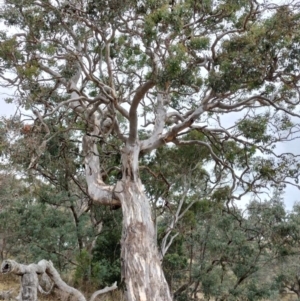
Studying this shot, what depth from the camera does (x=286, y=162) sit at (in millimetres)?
9539

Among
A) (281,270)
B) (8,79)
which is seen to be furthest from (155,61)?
(281,270)

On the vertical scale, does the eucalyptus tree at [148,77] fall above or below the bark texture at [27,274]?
above

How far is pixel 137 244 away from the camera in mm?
6855

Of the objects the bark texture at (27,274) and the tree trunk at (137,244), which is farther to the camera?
the tree trunk at (137,244)

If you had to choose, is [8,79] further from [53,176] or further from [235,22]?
[235,22]

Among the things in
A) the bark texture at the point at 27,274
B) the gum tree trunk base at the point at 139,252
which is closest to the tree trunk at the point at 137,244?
the gum tree trunk base at the point at 139,252

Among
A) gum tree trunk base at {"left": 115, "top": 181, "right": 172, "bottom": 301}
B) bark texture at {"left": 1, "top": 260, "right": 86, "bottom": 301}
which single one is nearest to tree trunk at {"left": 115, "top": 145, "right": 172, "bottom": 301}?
gum tree trunk base at {"left": 115, "top": 181, "right": 172, "bottom": 301}

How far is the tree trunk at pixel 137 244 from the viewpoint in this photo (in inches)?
251

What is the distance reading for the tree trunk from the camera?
20.9 ft

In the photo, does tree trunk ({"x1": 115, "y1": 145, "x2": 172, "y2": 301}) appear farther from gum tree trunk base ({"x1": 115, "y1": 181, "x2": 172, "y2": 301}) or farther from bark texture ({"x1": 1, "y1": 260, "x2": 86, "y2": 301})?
bark texture ({"x1": 1, "y1": 260, "x2": 86, "y2": 301})

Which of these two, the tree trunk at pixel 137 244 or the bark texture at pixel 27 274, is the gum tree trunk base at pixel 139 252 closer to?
the tree trunk at pixel 137 244

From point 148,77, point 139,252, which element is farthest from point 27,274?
point 148,77

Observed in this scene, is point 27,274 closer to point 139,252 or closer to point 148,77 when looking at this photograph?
point 139,252

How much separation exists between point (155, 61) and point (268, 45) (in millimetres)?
1864
